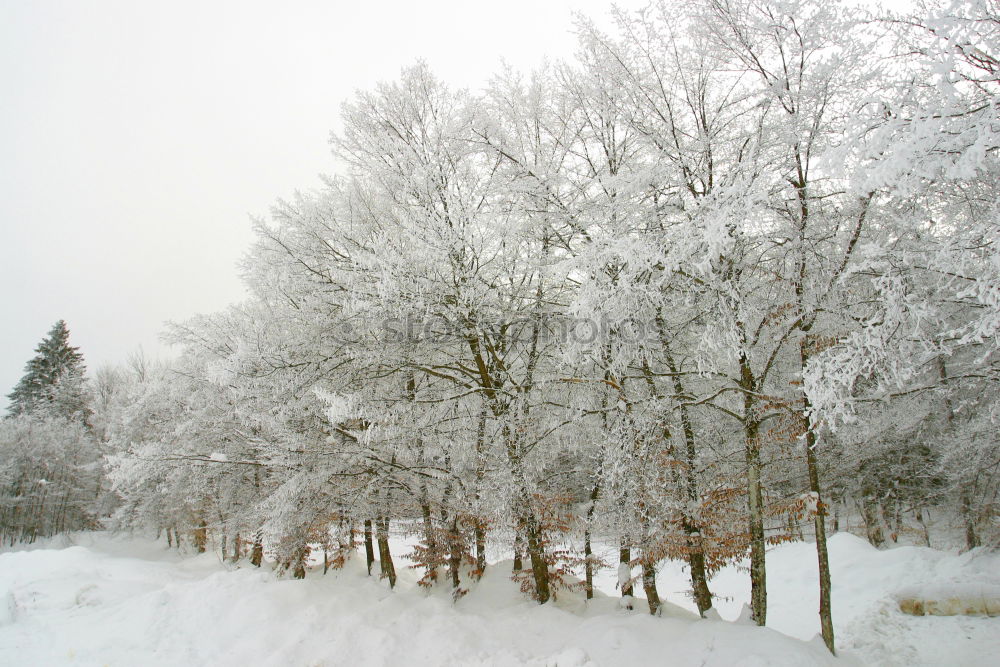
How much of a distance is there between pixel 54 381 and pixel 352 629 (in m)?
41.3

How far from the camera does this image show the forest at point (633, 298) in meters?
4.39

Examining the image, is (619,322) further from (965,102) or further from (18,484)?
(18,484)

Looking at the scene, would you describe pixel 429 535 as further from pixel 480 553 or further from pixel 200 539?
pixel 200 539

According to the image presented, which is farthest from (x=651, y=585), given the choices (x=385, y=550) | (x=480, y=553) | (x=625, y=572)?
(x=385, y=550)

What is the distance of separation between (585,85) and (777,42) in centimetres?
274

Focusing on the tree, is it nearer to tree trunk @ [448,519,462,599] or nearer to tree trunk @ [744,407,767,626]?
tree trunk @ [448,519,462,599]

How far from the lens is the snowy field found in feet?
19.5

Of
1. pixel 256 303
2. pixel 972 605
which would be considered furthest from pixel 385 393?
pixel 972 605

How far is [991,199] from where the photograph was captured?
512cm

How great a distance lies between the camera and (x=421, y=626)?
714 centimetres

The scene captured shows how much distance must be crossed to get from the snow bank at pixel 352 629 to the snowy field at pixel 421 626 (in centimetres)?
2

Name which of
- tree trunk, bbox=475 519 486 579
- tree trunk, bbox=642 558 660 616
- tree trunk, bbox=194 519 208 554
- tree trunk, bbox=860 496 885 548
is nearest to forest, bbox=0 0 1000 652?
tree trunk, bbox=642 558 660 616

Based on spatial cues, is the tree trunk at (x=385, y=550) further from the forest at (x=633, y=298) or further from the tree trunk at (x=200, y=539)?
the tree trunk at (x=200, y=539)

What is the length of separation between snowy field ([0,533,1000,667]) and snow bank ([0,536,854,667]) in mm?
25
